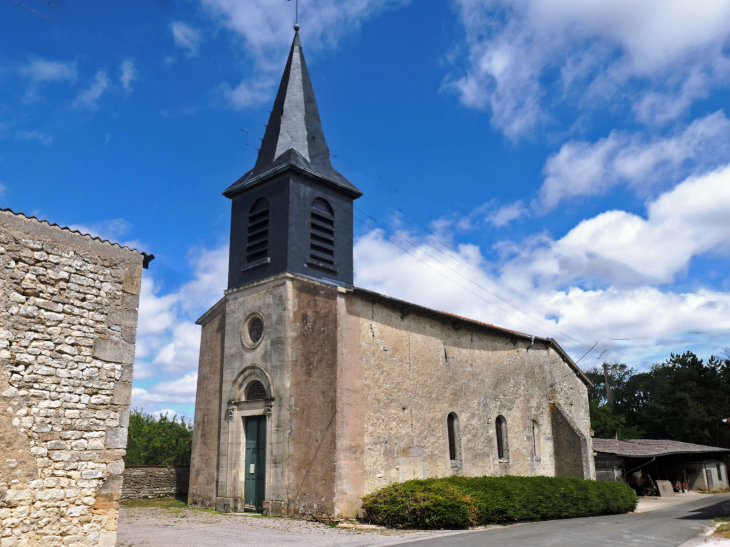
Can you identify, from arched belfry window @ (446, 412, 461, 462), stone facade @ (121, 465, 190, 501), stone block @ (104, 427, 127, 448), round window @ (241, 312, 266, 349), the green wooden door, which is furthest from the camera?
arched belfry window @ (446, 412, 461, 462)

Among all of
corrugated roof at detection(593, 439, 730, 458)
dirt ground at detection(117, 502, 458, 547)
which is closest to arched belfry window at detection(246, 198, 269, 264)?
dirt ground at detection(117, 502, 458, 547)

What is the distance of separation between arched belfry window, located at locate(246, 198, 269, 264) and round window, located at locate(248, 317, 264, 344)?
1.95m

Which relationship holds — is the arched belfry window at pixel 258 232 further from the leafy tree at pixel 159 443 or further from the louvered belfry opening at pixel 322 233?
the leafy tree at pixel 159 443

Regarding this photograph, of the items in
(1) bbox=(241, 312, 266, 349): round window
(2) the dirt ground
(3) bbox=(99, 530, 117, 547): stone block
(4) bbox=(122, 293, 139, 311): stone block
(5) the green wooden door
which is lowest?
(2) the dirt ground

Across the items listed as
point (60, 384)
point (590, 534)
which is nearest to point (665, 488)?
point (590, 534)

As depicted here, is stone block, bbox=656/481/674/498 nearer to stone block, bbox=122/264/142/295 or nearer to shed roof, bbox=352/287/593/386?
shed roof, bbox=352/287/593/386

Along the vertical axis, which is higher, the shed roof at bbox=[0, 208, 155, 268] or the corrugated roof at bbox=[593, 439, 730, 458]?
the shed roof at bbox=[0, 208, 155, 268]

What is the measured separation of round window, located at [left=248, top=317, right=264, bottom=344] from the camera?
1688cm

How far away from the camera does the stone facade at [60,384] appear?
291 inches

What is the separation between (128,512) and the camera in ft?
48.1

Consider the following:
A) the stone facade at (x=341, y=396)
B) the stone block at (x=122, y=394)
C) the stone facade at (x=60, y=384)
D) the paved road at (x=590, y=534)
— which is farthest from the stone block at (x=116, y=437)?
the stone facade at (x=341, y=396)

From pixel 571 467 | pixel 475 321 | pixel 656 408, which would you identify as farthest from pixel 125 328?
pixel 656 408

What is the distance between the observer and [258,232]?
1808 cm

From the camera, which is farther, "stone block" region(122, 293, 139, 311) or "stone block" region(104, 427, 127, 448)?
"stone block" region(122, 293, 139, 311)
